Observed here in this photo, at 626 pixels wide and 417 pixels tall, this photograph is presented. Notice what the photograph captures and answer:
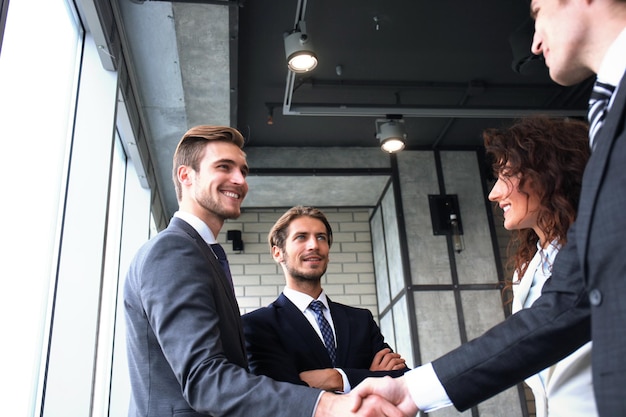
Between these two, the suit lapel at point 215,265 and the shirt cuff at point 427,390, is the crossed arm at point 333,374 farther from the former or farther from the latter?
the shirt cuff at point 427,390

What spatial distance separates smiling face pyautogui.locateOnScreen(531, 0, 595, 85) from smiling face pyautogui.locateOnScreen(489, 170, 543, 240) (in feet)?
2.21

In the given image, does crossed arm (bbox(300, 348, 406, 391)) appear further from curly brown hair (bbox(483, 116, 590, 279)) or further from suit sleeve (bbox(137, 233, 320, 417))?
curly brown hair (bbox(483, 116, 590, 279))

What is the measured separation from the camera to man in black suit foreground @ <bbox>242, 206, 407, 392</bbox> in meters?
2.13

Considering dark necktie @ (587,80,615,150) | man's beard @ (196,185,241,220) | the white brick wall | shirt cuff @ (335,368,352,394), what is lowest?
shirt cuff @ (335,368,352,394)

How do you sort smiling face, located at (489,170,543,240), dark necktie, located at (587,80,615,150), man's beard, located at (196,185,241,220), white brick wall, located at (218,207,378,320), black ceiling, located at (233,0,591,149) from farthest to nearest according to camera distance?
1. white brick wall, located at (218,207,378,320)
2. black ceiling, located at (233,0,591,149)
3. man's beard, located at (196,185,241,220)
4. smiling face, located at (489,170,543,240)
5. dark necktie, located at (587,80,615,150)

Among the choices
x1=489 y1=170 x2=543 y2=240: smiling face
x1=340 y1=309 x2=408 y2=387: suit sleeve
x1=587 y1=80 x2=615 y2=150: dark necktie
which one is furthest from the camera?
x1=340 y1=309 x2=408 y2=387: suit sleeve

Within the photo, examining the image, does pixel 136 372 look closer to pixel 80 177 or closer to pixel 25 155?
pixel 25 155

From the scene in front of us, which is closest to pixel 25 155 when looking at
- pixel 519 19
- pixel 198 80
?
pixel 198 80

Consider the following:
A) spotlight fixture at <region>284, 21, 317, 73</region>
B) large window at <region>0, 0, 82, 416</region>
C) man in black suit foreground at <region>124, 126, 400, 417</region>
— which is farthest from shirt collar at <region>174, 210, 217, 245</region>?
spotlight fixture at <region>284, 21, 317, 73</region>

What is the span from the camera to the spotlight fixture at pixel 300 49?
13.5 ft

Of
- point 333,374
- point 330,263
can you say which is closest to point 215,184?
point 333,374

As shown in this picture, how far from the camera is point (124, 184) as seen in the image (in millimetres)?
5309

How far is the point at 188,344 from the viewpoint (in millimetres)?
1418

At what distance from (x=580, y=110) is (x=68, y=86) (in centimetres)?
446
